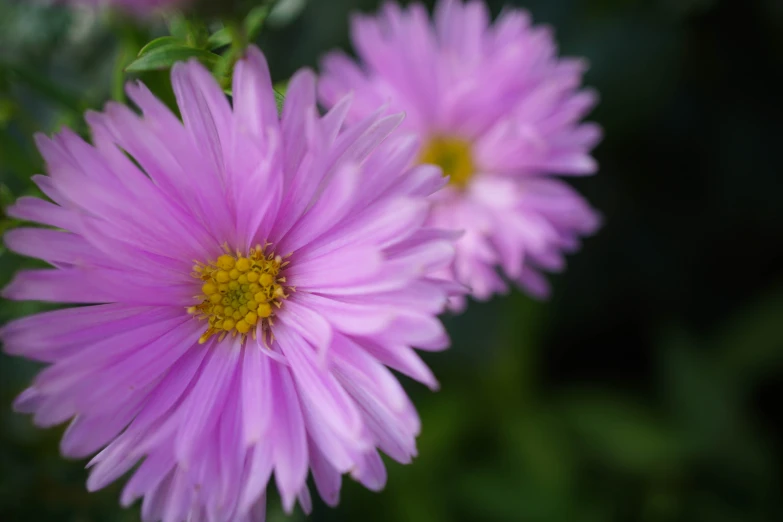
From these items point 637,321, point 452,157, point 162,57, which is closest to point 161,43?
point 162,57

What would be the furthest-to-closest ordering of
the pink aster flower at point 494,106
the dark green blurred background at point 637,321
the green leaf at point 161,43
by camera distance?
the dark green blurred background at point 637,321, the pink aster flower at point 494,106, the green leaf at point 161,43

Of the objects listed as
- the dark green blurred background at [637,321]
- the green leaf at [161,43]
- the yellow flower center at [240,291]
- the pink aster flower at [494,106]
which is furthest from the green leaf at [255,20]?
the dark green blurred background at [637,321]

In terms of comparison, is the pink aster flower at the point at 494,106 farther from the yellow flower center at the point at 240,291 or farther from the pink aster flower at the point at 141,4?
the pink aster flower at the point at 141,4

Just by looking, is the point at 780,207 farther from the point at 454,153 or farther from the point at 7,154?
the point at 7,154

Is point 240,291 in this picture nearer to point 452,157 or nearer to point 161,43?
point 161,43

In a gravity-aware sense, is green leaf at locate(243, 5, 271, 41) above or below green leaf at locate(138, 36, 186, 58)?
above

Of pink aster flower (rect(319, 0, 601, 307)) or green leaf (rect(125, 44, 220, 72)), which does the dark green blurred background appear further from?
green leaf (rect(125, 44, 220, 72))

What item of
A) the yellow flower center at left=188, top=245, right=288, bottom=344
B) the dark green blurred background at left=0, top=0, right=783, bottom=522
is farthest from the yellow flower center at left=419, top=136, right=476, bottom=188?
the yellow flower center at left=188, top=245, right=288, bottom=344
